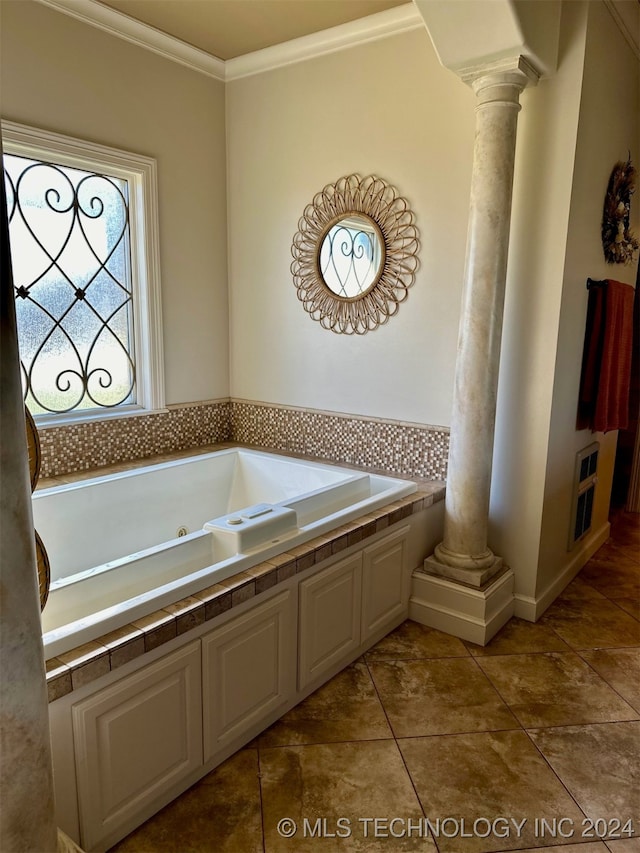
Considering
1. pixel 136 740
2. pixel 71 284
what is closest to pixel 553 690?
pixel 136 740

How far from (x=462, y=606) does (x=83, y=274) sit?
2456 millimetres

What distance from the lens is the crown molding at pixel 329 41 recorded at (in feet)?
9.47

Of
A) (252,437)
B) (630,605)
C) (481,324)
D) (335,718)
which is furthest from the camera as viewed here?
(252,437)

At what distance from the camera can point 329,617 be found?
2330 mm

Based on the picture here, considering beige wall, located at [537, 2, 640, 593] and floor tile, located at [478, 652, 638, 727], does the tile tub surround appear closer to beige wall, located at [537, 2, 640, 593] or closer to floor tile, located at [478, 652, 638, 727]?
beige wall, located at [537, 2, 640, 593]

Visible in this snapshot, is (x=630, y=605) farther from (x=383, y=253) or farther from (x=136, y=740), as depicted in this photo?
(x=136, y=740)

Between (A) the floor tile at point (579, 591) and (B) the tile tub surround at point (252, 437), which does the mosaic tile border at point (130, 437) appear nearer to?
(B) the tile tub surround at point (252, 437)

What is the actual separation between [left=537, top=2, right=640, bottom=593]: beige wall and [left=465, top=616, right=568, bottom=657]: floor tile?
226 mm

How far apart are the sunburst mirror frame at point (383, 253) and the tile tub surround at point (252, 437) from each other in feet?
1.85

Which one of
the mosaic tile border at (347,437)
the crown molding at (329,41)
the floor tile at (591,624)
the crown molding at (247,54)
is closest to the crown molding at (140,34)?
the crown molding at (247,54)

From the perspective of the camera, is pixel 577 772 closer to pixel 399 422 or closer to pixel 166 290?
pixel 399 422

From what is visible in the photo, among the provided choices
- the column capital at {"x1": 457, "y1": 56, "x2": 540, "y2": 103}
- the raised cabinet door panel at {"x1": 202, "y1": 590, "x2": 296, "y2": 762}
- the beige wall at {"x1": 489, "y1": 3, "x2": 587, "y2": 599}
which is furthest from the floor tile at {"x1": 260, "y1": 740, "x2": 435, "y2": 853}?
the column capital at {"x1": 457, "y1": 56, "x2": 540, "y2": 103}

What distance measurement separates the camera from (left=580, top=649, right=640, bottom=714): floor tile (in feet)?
7.77

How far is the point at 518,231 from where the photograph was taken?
2689 mm
